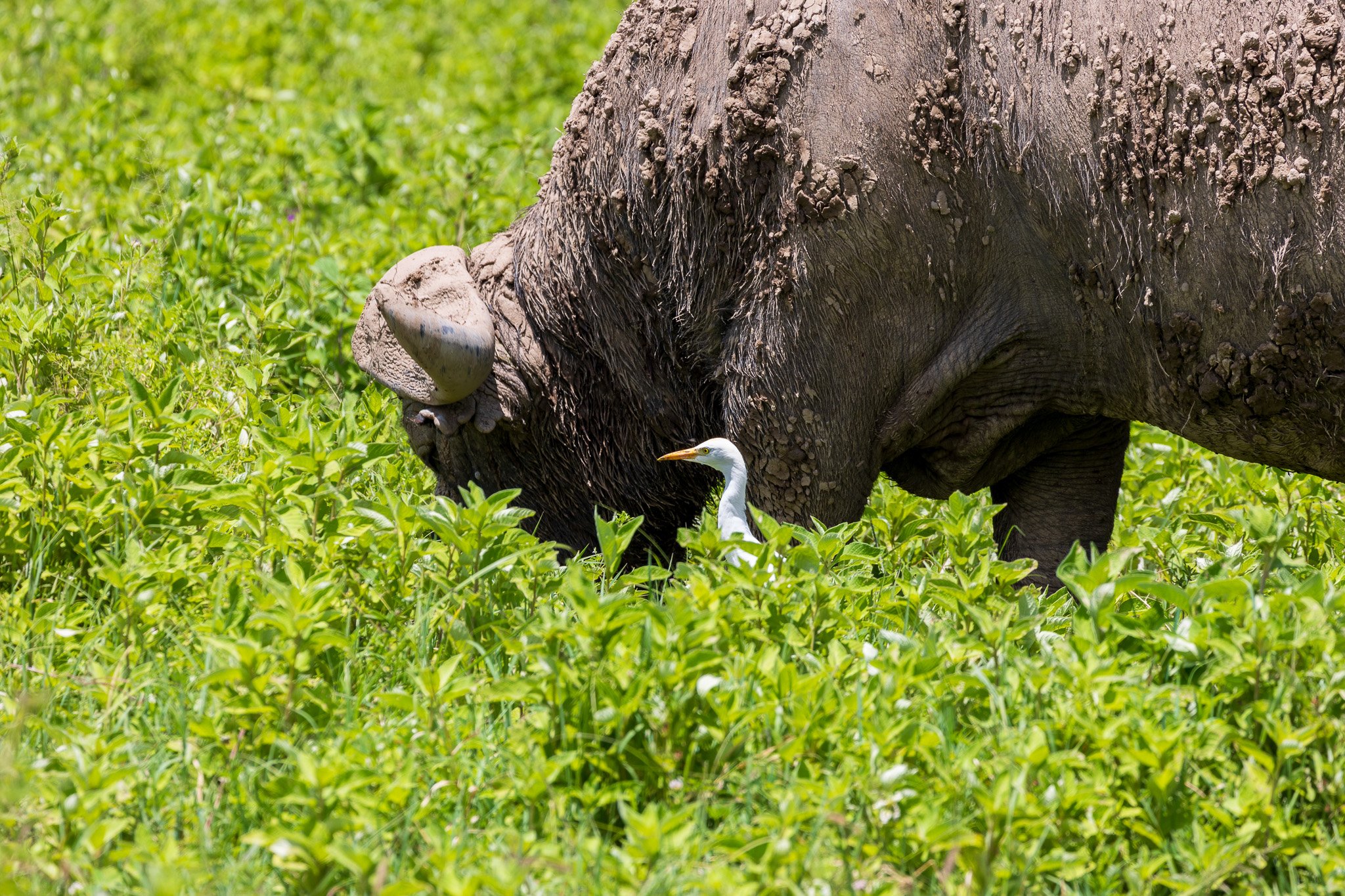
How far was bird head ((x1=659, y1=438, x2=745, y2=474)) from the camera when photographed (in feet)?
14.4

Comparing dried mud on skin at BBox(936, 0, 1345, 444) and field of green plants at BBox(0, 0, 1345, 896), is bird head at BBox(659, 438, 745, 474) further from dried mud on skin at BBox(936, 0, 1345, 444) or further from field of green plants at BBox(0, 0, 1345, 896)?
dried mud on skin at BBox(936, 0, 1345, 444)

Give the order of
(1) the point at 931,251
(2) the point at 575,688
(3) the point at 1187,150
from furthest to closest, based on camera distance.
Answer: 1. (1) the point at 931,251
2. (3) the point at 1187,150
3. (2) the point at 575,688

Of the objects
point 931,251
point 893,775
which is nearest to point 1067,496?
point 931,251

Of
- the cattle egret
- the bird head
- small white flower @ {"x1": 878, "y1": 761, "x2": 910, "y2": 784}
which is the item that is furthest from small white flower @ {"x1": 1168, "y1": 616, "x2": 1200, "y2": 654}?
the bird head

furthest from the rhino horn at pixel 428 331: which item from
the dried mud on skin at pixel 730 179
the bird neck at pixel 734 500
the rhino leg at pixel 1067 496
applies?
the rhino leg at pixel 1067 496

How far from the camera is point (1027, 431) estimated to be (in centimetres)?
484

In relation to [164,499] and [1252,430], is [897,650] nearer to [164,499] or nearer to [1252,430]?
[1252,430]

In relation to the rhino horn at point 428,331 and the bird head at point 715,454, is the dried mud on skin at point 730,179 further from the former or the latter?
the rhino horn at point 428,331

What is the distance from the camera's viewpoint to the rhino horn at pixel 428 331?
4.77 meters

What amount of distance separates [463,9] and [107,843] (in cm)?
1077

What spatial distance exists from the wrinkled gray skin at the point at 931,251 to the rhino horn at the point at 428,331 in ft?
0.38

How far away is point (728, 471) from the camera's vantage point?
444 centimetres

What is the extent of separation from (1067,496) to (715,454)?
1.37 metres

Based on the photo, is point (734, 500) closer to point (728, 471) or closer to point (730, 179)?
point (728, 471)
